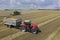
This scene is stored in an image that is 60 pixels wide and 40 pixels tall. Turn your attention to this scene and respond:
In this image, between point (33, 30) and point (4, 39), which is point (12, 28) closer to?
point (33, 30)

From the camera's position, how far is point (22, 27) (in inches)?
814

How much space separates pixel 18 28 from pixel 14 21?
3.25 feet

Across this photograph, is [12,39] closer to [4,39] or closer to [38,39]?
[4,39]

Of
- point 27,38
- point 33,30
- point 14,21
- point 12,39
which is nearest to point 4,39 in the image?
point 12,39

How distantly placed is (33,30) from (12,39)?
4.48m

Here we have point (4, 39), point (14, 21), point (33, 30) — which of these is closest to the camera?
point (4, 39)

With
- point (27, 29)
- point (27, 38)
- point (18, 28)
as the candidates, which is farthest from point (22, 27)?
point (27, 38)

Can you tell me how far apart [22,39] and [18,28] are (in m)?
6.44

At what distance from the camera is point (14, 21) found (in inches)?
886

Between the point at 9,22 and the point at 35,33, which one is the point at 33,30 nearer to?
the point at 35,33

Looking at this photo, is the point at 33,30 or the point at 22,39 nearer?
the point at 22,39

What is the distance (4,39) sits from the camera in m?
16.0

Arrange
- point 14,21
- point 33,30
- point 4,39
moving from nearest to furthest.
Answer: point 4,39 < point 33,30 < point 14,21

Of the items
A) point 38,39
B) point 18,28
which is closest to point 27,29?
point 18,28
